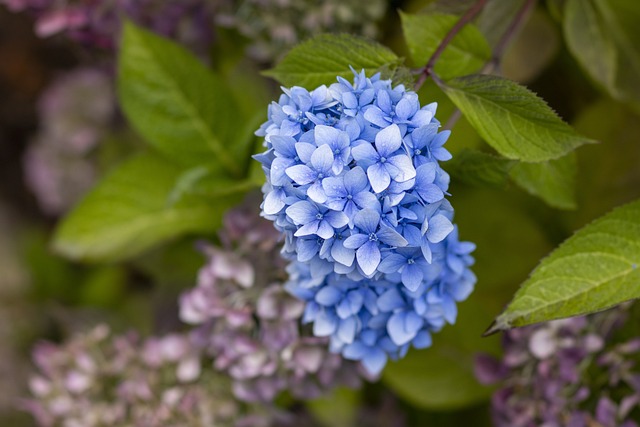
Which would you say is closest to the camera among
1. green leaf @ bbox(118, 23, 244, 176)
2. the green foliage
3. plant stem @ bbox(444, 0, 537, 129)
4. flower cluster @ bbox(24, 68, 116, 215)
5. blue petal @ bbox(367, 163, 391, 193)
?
blue petal @ bbox(367, 163, 391, 193)

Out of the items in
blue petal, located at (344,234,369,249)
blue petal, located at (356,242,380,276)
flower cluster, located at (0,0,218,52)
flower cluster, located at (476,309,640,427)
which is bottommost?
flower cluster, located at (476,309,640,427)

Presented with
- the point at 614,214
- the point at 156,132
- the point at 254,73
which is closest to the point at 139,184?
the point at 156,132

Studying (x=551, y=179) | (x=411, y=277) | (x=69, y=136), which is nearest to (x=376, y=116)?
(x=411, y=277)

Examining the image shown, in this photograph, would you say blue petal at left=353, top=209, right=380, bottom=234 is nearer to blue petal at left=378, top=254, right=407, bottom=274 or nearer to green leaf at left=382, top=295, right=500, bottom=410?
blue petal at left=378, top=254, right=407, bottom=274

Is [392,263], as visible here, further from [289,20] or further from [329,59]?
[289,20]

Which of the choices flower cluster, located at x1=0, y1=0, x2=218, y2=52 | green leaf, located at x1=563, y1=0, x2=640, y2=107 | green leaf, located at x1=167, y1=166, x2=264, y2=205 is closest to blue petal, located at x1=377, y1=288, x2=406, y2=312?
green leaf, located at x1=167, y1=166, x2=264, y2=205
